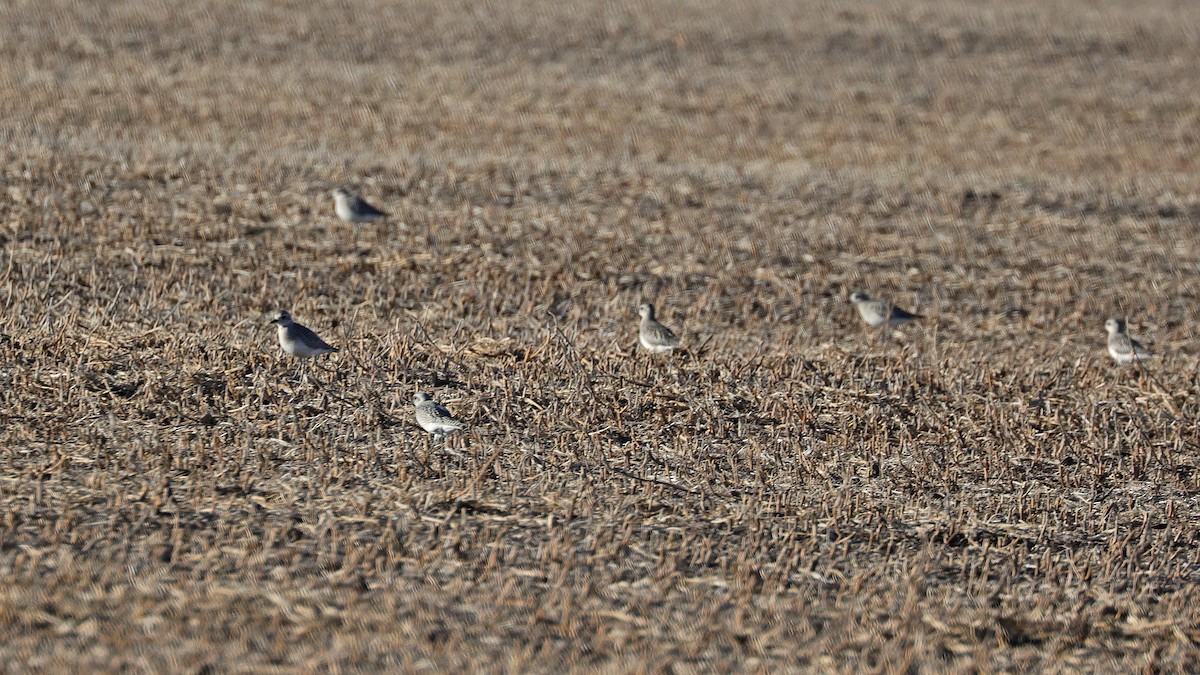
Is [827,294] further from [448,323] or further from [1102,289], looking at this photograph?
[448,323]

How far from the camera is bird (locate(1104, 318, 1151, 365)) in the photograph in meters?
13.1

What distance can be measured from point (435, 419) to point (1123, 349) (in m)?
6.96

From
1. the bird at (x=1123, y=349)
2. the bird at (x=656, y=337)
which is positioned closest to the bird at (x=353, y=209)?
the bird at (x=656, y=337)

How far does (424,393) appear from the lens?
9672 millimetres

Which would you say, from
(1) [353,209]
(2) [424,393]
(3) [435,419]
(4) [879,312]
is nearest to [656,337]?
(2) [424,393]

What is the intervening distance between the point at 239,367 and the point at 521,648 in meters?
4.57

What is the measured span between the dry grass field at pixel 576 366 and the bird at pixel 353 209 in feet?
0.59

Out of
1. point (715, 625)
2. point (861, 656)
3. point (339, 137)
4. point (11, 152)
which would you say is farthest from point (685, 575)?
point (339, 137)

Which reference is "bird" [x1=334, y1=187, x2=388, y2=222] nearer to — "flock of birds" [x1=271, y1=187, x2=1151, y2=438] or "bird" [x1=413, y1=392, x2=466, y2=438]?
"flock of birds" [x1=271, y1=187, x2=1151, y2=438]

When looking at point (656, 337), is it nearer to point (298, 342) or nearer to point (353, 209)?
point (298, 342)

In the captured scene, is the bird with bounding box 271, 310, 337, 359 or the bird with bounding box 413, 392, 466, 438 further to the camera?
the bird with bounding box 271, 310, 337, 359

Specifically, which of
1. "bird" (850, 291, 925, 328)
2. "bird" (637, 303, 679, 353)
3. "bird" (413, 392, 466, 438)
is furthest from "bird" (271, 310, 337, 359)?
"bird" (850, 291, 925, 328)

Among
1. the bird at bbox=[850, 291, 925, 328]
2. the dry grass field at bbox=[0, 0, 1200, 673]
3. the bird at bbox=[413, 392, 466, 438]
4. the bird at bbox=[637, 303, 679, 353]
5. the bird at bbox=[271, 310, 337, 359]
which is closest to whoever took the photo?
the dry grass field at bbox=[0, 0, 1200, 673]

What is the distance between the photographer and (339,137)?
821 inches
